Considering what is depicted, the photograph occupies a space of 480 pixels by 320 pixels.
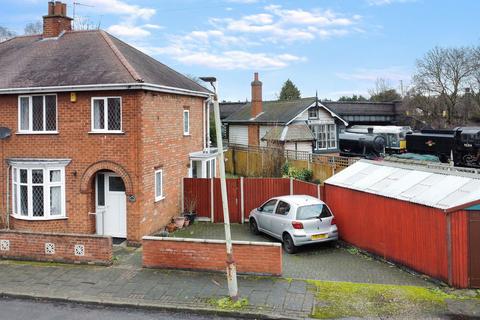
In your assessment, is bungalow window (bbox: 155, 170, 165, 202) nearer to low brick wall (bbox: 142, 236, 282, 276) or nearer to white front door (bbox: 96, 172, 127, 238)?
white front door (bbox: 96, 172, 127, 238)

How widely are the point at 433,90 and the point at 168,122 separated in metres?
51.8

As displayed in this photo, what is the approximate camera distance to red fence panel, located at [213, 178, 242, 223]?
18484 mm

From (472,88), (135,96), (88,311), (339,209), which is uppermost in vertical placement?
(472,88)

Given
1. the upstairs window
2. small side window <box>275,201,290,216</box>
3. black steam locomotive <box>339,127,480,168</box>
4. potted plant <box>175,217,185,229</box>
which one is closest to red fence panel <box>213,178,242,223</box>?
potted plant <box>175,217,185,229</box>

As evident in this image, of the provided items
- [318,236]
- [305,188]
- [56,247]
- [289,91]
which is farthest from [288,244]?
[289,91]

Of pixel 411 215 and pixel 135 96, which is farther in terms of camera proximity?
pixel 135 96

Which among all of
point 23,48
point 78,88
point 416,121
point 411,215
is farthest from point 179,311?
point 416,121

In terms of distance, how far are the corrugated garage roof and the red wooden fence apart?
289 cm

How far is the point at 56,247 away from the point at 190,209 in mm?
6881

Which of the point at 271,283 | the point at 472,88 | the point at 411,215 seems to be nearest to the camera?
the point at 271,283

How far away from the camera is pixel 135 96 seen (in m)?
14.5

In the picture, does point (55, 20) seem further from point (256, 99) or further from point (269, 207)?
point (256, 99)

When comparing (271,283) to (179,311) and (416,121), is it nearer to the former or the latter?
(179,311)

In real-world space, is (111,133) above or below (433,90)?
below
